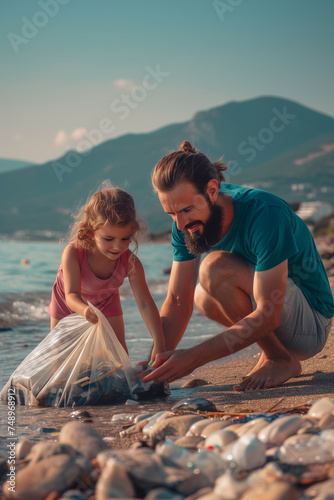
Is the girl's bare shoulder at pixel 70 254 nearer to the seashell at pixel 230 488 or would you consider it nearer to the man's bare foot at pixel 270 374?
the man's bare foot at pixel 270 374

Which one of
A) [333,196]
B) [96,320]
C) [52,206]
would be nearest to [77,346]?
[96,320]

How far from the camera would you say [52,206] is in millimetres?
106500

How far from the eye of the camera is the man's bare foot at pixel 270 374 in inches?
123

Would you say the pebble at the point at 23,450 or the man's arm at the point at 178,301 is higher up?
the man's arm at the point at 178,301

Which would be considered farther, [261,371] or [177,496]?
[261,371]

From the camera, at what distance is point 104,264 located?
12.5ft

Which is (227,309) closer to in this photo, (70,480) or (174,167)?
(174,167)

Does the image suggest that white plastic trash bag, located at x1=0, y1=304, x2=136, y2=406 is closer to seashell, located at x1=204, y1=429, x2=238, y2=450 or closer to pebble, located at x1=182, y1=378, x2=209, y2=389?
pebble, located at x1=182, y1=378, x2=209, y2=389

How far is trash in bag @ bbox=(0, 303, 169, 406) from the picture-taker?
308cm

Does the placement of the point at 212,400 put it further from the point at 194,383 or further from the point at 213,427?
the point at 213,427

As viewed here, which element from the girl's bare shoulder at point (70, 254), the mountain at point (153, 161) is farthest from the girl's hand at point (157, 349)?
the mountain at point (153, 161)

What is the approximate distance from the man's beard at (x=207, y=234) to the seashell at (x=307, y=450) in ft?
5.10

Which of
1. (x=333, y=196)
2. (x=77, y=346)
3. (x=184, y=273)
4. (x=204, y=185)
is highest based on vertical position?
(x=333, y=196)

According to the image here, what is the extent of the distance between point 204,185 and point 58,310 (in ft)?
4.73
